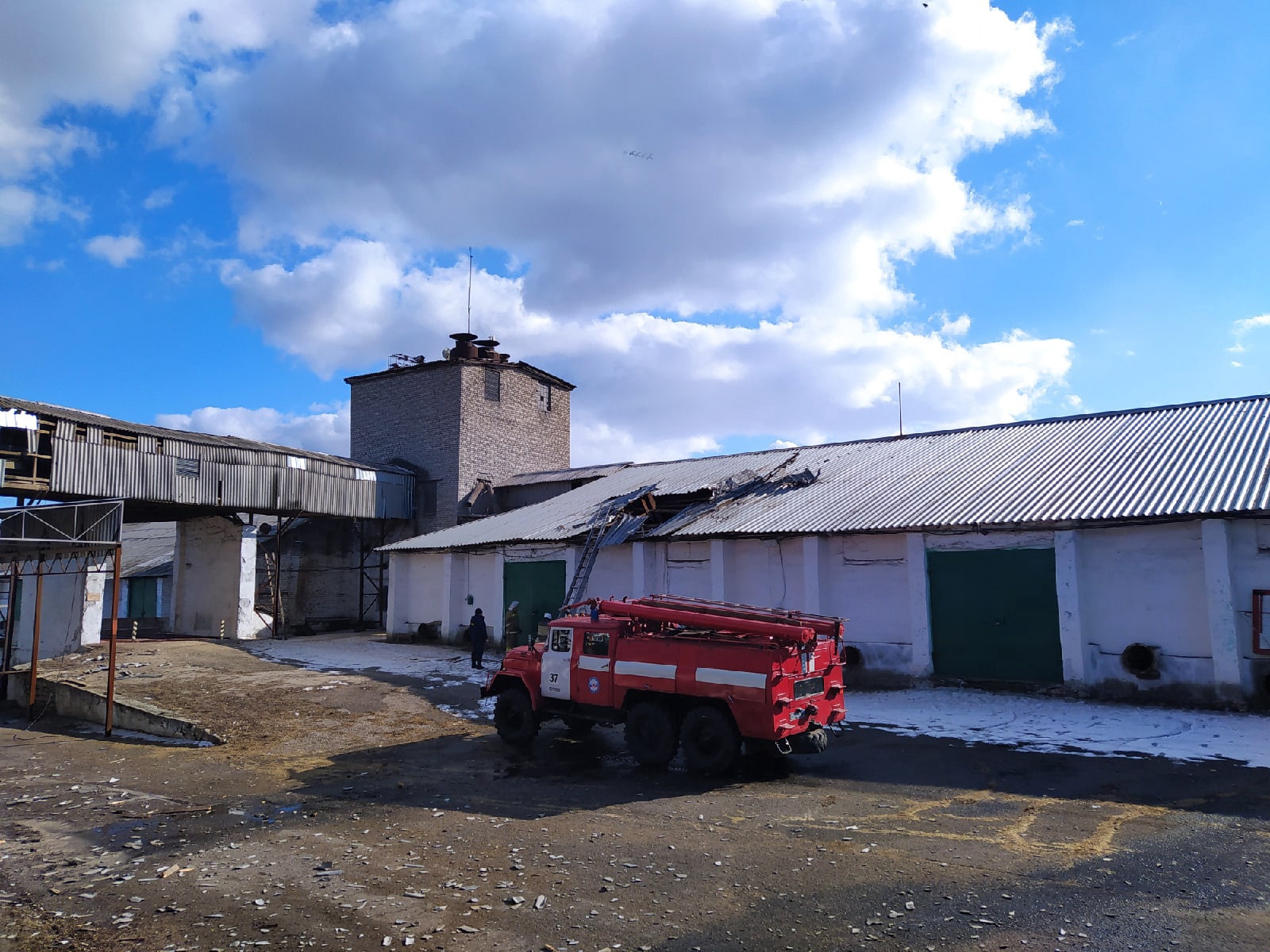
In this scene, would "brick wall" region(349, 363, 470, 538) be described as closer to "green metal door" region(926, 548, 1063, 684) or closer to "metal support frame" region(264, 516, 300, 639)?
"metal support frame" region(264, 516, 300, 639)

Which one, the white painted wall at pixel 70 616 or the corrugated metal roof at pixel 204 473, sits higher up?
the corrugated metal roof at pixel 204 473

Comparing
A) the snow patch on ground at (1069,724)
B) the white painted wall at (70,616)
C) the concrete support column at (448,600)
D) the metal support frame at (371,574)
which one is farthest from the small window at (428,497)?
the snow patch on ground at (1069,724)

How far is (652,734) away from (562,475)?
88.8 feet

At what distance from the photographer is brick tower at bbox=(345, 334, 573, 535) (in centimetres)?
3894

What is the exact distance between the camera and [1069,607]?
51.9ft

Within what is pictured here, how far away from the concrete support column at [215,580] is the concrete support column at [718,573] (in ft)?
67.5

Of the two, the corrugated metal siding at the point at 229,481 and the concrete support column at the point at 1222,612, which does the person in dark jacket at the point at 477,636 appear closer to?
the corrugated metal siding at the point at 229,481

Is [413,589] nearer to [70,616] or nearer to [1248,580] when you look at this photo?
[70,616]

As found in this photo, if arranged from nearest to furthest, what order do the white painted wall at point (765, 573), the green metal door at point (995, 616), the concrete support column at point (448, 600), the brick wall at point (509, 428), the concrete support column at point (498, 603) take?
the green metal door at point (995, 616) < the white painted wall at point (765, 573) < the concrete support column at point (498, 603) < the concrete support column at point (448, 600) < the brick wall at point (509, 428)

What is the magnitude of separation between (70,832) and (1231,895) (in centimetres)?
1109

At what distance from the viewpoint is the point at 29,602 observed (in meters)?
37.9

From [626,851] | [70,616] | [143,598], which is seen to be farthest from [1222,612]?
[143,598]

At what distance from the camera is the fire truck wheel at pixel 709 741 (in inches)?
416

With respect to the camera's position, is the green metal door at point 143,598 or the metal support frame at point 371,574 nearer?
the metal support frame at point 371,574
